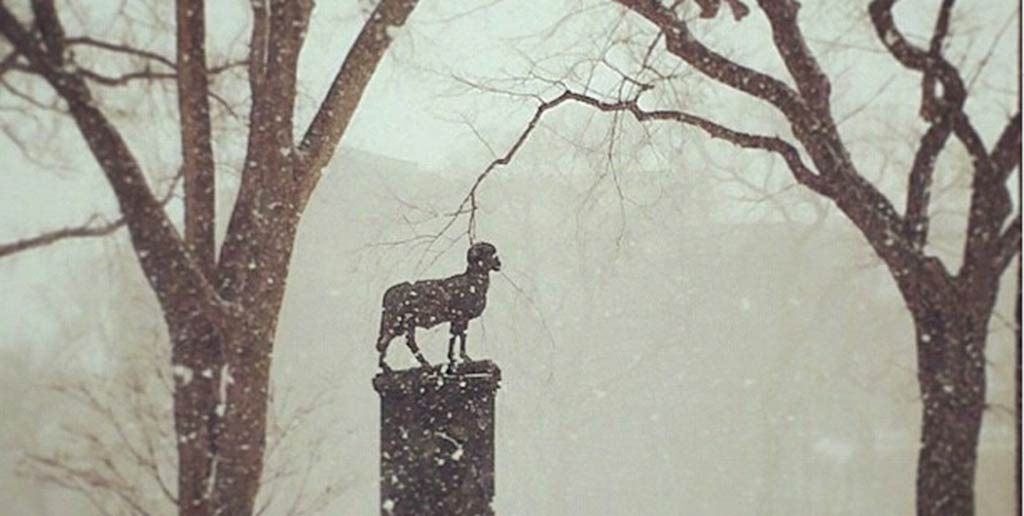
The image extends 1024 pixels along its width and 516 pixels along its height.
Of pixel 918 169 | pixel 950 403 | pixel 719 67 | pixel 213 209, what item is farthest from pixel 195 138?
pixel 950 403

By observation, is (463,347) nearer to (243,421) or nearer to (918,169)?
(243,421)

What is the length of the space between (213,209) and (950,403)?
3.48 ft

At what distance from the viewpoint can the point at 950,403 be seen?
1.73 meters

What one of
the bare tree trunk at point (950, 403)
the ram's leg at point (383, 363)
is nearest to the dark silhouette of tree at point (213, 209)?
the ram's leg at point (383, 363)

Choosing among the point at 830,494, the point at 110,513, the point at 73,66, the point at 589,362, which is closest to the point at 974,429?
the point at 830,494

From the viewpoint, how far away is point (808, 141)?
5.75 ft

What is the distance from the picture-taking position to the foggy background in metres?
1.66

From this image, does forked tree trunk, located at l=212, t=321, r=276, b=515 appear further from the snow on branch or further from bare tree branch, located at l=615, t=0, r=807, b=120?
bare tree branch, located at l=615, t=0, r=807, b=120

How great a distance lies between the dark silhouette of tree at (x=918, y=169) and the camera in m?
1.72

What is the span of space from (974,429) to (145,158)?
120cm

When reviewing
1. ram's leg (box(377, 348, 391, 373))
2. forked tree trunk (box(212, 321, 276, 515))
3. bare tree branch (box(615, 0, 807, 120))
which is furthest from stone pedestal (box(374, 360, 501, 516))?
bare tree branch (box(615, 0, 807, 120))

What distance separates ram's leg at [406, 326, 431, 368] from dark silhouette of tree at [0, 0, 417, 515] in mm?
180

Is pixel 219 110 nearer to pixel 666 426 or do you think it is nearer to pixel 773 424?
pixel 666 426

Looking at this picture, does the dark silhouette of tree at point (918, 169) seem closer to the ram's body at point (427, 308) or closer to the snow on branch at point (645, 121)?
the snow on branch at point (645, 121)
